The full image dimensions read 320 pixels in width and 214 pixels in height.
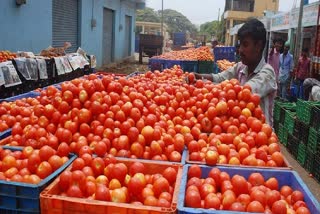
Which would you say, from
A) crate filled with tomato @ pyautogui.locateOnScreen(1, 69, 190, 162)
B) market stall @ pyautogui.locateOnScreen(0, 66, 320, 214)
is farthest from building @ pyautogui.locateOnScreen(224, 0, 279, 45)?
crate filled with tomato @ pyautogui.locateOnScreen(1, 69, 190, 162)

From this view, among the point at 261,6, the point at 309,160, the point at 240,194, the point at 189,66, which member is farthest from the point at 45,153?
the point at 261,6

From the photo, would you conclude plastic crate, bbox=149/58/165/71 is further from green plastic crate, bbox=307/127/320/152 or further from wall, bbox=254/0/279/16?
wall, bbox=254/0/279/16

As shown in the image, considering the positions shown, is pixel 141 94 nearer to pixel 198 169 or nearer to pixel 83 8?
pixel 198 169

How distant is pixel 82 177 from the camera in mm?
2385

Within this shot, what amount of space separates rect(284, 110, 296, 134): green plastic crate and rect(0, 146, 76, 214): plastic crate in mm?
6302

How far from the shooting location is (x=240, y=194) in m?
2.41

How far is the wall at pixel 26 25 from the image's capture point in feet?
32.8

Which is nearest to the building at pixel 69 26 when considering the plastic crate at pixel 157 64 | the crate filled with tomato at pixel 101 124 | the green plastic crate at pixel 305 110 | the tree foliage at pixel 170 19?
the plastic crate at pixel 157 64

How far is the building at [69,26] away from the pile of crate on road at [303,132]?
7482 millimetres

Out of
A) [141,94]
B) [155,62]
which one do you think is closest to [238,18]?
[155,62]

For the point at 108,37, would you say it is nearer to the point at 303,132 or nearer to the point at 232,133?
the point at 303,132

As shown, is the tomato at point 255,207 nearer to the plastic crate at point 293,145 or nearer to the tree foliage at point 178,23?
the plastic crate at point 293,145

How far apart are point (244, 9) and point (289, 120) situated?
2301 inches

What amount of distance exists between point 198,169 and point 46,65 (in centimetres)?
696
